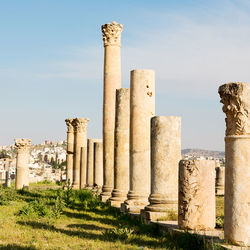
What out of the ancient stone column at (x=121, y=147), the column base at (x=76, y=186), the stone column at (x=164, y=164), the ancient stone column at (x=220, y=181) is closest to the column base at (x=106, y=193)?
the ancient stone column at (x=121, y=147)

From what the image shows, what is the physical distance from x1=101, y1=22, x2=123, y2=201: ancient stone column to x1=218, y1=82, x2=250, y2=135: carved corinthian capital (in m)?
14.0

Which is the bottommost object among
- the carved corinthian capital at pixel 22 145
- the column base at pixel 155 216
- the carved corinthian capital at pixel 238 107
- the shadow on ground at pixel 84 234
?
the shadow on ground at pixel 84 234

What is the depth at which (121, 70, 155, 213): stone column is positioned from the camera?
17.7 meters

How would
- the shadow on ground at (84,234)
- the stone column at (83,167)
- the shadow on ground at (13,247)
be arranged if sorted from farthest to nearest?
the stone column at (83,167) < the shadow on ground at (84,234) < the shadow on ground at (13,247)

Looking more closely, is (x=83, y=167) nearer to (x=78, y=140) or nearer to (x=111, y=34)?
(x=78, y=140)

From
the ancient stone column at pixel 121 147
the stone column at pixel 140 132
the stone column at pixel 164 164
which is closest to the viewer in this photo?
the stone column at pixel 164 164

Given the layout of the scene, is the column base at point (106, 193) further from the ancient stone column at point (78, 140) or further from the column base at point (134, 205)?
the ancient stone column at point (78, 140)

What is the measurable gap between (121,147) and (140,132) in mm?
3243

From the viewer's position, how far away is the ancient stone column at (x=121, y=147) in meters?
20.7

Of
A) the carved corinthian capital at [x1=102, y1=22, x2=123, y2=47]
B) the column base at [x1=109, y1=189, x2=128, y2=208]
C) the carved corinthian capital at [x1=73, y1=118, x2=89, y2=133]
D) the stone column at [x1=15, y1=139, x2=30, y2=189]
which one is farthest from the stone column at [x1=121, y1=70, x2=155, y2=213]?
the stone column at [x1=15, y1=139, x2=30, y2=189]

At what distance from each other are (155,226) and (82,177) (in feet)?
72.5

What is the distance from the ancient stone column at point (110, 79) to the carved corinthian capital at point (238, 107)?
14.0 meters

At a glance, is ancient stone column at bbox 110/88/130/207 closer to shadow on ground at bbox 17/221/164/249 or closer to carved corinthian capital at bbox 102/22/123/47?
carved corinthian capital at bbox 102/22/123/47

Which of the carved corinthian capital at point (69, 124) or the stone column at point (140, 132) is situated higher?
the carved corinthian capital at point (69, 124)
